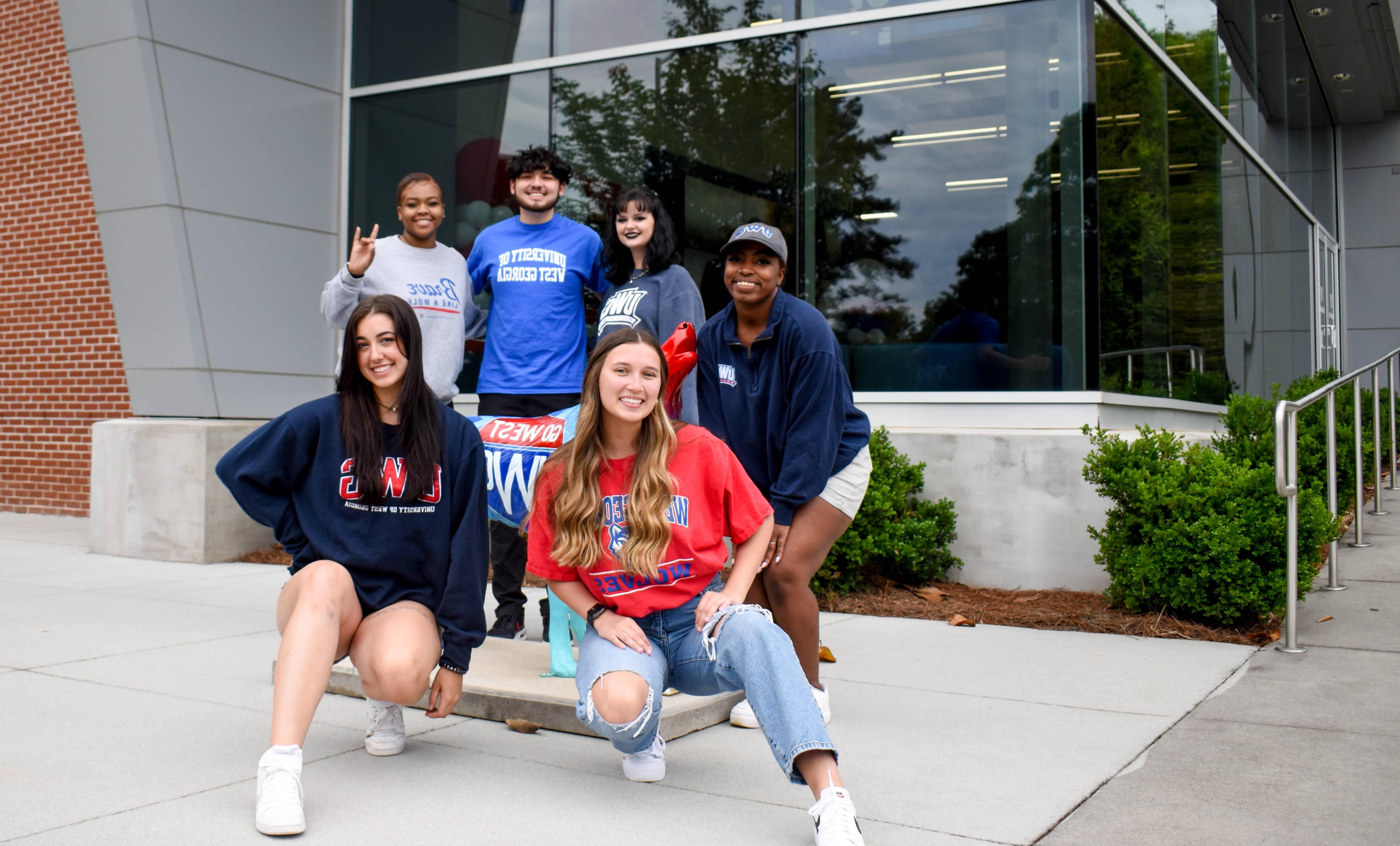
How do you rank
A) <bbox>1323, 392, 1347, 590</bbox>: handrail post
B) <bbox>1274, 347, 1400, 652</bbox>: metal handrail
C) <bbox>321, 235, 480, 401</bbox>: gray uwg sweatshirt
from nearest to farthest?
1. <bbox>321, 235, 480, 401</bbox>: gray uwg sweatshirt
2. <bbox>1274, 347, 1400, 652</bbox>: metal handrail
3. <bbox>1323, 392, 1347, 590</bbox>: handrail post

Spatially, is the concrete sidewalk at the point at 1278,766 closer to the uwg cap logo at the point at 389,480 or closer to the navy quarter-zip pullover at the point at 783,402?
the navy quarter-zip pullover at the point at 783,402

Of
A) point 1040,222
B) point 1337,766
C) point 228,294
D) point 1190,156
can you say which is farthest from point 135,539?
point 1190,156

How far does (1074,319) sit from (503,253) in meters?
3.75

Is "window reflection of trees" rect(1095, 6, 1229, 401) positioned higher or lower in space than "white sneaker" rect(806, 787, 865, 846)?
higher

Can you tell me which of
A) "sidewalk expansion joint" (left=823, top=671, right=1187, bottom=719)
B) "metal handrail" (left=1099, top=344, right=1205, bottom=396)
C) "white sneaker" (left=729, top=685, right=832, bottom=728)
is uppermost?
"metal handrail" (left=1099, top=344, right=1205, bottom=396)

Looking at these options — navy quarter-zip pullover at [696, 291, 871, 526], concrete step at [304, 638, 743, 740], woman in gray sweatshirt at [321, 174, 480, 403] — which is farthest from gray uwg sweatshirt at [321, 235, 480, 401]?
navy quarter-zip pullover at [696, 291, 871, 526]

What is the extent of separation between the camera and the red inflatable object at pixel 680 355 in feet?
12.7

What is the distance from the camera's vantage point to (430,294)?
15.8ft

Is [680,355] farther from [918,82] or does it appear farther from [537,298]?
[918,82]

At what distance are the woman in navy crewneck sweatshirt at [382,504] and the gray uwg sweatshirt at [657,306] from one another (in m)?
1.10

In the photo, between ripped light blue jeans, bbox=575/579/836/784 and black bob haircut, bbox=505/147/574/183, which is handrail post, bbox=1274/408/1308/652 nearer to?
ripped light blue jeans, bbox=575/579/836/784

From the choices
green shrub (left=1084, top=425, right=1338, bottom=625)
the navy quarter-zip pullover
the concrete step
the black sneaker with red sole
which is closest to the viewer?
the navy quarter-zip pullover

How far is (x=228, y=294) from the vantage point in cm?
884

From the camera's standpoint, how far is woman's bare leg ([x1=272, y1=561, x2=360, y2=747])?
116 inches
